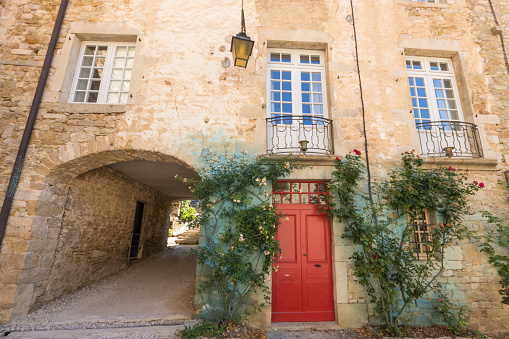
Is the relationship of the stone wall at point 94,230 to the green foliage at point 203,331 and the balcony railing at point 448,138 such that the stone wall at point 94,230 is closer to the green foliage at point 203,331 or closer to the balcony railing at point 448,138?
the green foliage at point 203,331

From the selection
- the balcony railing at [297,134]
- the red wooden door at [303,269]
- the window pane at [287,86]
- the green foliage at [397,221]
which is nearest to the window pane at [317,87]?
the window pane at [287,86]

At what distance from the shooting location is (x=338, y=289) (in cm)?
366

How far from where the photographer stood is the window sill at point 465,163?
13.4 feet

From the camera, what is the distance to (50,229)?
12.9 feet

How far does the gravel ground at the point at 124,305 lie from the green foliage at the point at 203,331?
A: 0.44 m

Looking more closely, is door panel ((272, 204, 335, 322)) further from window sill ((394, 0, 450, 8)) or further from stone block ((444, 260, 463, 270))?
window sill ((394, 0, 450, 8))

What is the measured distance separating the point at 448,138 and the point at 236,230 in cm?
409

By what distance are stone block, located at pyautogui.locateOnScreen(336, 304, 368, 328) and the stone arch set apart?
311 cm

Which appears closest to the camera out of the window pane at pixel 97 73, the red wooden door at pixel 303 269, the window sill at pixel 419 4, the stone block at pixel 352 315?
the stone block at pixel 352 315

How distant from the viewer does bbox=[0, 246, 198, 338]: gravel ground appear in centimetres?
345

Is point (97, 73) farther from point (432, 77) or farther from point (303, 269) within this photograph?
point (432, 77)

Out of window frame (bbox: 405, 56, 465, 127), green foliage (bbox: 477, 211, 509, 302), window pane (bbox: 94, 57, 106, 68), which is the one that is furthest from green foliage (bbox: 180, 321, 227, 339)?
window frame (bbox: 405, 56, 465, 127)

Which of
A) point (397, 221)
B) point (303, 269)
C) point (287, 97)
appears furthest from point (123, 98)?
point (397, 221)

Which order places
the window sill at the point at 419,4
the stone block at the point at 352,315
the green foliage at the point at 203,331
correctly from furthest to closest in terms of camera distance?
the window sill at the point at 419,4, the stone block at the point at 352,315, the green foliage at the point at 203,331
